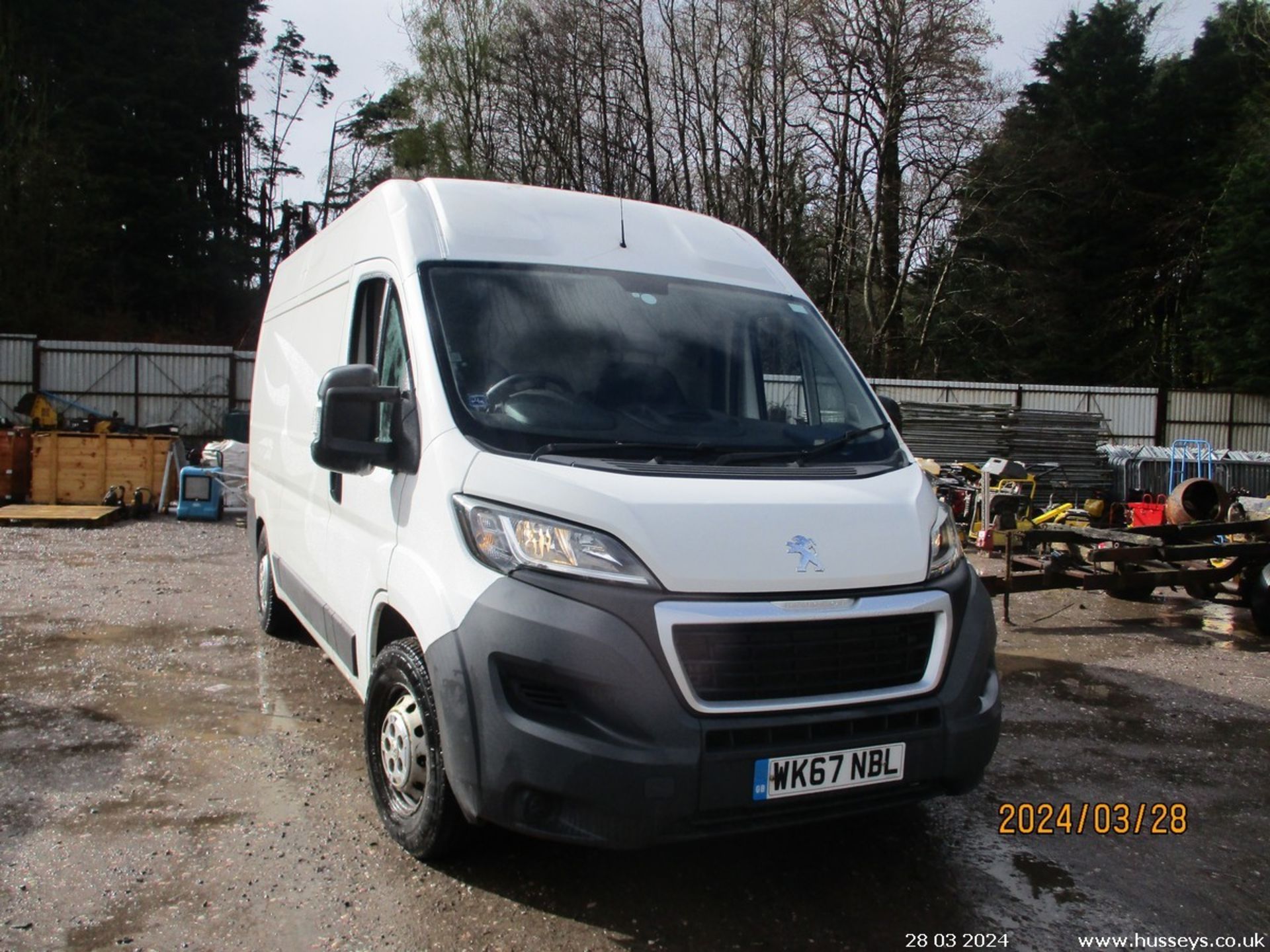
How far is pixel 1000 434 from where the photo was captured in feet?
68.8

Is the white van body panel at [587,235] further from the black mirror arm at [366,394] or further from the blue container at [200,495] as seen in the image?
the blue container at [200,495]

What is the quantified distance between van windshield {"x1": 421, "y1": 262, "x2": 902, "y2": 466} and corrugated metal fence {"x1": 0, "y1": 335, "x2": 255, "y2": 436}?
2356cm

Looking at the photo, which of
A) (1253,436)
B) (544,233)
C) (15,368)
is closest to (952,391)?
(1253,436)

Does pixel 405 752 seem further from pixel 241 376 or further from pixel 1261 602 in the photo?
pixel 241 376

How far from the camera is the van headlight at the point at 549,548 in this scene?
9.88 feet

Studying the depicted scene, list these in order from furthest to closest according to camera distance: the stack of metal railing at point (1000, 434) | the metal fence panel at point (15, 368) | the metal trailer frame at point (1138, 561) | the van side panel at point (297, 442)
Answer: the metal fence panel at point (15, 368), the stack of metal railing at point (1000, 434), the metal trailer frame at point (1138, 561), the van side panel at point (297, 442)

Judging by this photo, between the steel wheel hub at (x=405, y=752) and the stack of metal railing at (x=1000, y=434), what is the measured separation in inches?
717

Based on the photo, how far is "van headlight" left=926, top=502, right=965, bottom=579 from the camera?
3.44 m

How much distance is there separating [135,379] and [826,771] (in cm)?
2648

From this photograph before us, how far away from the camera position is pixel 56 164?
3297cm

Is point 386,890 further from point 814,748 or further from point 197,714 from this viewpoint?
point 197,714

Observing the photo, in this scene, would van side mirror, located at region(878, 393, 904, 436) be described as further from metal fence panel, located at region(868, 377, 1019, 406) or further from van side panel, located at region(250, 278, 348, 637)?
metal fence panel, located at region(868, 377, 1019, 406)
